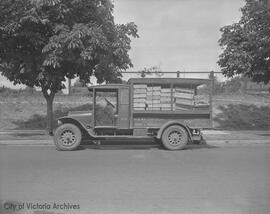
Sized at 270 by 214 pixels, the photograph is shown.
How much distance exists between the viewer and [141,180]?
9.53m

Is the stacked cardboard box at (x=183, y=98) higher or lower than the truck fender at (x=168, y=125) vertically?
higher

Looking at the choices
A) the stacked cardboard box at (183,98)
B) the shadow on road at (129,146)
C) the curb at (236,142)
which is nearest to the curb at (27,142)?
the shadow on road at (129,146)

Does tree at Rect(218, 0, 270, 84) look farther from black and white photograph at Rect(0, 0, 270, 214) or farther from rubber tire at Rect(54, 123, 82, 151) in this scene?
rubber tire at Rect(54, 123, 82, 151)

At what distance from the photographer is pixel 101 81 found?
63.6 feet

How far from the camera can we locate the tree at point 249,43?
18484 mm

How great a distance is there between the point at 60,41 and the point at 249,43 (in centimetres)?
730

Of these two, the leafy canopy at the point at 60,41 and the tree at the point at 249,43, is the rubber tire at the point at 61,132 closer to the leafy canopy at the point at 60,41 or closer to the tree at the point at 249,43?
the leafy canopy at the point at 60,41

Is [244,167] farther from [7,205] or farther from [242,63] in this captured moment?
[242,63]

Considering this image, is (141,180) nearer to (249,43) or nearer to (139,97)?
(139,97)

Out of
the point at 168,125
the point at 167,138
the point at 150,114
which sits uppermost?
the point at 150,114

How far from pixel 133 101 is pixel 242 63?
222 inches

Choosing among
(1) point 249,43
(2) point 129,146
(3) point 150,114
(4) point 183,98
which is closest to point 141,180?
(3) point 150,114

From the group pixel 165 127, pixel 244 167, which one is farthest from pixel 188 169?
pixel 165 127

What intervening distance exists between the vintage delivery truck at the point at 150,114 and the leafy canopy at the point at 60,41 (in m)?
1.99
